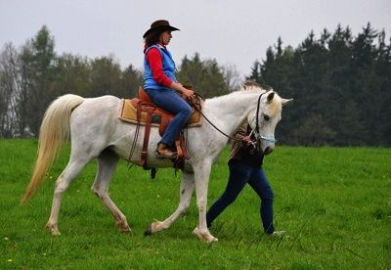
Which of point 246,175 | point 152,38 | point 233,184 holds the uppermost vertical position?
point 152,38

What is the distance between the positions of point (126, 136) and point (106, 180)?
91cm

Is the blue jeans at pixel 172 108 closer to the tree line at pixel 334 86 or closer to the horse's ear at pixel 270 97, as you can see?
the horse's ear at pixel 270 97

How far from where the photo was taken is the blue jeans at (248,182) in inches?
344

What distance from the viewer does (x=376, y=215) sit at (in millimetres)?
11281

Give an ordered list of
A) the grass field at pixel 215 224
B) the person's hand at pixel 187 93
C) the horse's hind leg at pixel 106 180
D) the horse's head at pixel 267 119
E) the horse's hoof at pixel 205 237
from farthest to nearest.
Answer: the horse's hind leg at pixel 106 180 → the person's hand at pixel 187 93 → the horse's head at pixel 267 119 → the horse's hoof at pixel 205 237 → the grass field at pixel 215 224

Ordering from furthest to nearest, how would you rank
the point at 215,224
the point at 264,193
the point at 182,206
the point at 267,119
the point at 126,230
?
the point at 215,224 < the point at 264,193 < the point at 126,230 < the point at 182,206 < the point at 267,119

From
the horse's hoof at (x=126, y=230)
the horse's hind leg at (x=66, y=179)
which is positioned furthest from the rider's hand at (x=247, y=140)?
the horse's hind leg at (x=66, y=179)

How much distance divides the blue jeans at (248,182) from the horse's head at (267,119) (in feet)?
1.77

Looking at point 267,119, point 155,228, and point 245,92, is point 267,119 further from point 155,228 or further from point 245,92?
point 155,228

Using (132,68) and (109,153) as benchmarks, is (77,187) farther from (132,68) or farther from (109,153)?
(132,68)

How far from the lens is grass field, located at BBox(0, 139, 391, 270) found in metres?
7.01

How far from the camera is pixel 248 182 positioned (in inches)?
356

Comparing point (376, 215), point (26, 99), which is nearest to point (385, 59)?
point (26, 99)

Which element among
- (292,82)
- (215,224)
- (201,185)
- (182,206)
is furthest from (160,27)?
(292,82)
